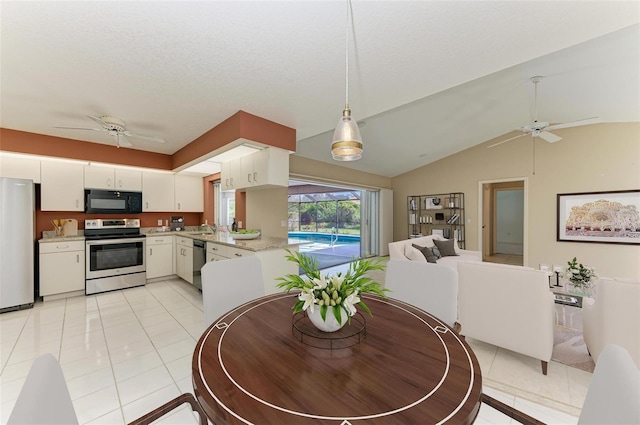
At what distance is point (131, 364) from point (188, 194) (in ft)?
11.9

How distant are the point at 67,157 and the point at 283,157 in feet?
10.8

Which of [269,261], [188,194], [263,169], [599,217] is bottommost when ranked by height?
[269,261]

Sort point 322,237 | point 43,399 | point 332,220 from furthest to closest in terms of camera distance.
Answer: point 322,237, point 332,220, point 43,399

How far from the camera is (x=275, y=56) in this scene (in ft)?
6.34

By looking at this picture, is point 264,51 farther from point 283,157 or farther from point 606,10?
point 606,10

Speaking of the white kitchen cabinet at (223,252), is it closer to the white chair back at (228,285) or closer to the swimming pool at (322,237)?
the white chair back at (228,285)

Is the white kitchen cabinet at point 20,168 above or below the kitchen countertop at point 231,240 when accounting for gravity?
above

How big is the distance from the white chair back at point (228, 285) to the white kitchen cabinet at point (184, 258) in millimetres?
2642

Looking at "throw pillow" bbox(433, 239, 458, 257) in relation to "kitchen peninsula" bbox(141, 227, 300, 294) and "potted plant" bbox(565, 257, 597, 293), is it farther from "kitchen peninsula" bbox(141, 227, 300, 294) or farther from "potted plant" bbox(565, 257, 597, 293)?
"kitchen peninsula" bbox(141, 227, 300, 294)

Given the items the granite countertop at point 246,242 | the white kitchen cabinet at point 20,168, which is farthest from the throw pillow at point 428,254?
the white kitchen cabinet at point 20,168

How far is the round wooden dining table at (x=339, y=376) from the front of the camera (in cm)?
73

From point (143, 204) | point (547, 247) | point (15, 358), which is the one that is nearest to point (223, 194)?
point (143, 204)

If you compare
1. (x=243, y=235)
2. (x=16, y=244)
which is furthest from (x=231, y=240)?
(x=16, y=244)

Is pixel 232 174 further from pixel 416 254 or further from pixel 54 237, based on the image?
pixel 416 254
